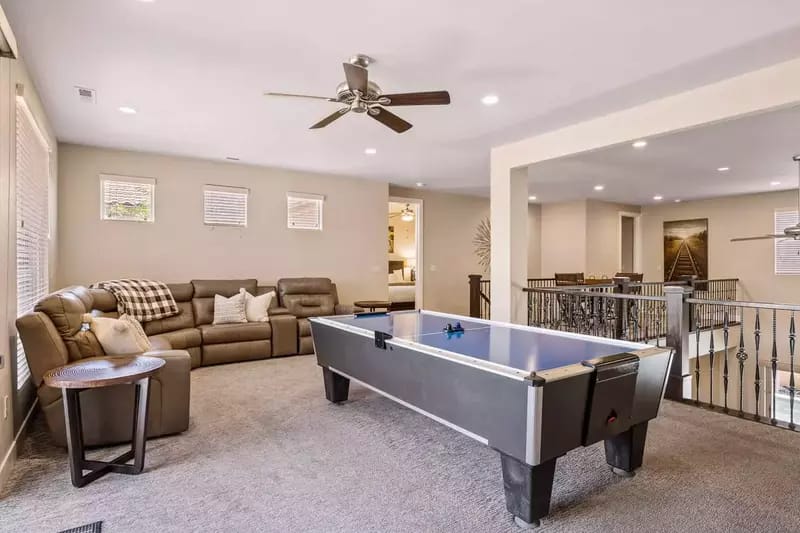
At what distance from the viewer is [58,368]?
8.50 ft

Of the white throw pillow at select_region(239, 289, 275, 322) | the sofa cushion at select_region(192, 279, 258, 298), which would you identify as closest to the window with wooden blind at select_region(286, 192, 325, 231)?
the sofa cushion at select_region(192, 279, 258, 298)

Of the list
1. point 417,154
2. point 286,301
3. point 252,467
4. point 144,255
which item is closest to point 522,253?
point 417,154

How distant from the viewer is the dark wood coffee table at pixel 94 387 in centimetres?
233

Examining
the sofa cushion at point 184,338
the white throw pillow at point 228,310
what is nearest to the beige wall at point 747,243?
the white throw pillow at point 228,310

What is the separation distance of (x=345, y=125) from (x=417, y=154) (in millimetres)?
1466

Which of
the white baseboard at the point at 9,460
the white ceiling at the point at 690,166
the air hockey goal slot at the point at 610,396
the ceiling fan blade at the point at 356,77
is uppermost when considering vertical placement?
the white ceiling at the point at 690,166

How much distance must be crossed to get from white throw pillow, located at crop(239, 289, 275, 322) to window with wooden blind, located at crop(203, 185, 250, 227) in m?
1.12

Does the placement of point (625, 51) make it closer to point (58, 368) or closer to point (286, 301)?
point (58, 368)

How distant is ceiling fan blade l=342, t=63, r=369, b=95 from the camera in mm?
2578

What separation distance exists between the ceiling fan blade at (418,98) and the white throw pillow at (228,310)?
3.72 metres

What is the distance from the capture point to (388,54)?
2.96 metres

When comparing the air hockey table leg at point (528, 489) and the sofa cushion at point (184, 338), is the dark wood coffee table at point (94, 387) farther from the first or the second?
the sofa cushion at point (184, 338)

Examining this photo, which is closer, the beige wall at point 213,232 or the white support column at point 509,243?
the white support column at point 509,243

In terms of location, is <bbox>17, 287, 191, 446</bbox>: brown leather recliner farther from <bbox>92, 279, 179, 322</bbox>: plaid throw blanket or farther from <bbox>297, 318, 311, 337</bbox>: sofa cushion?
<bbox>297, 318, 311, 337</bbox>: sofa cushion
